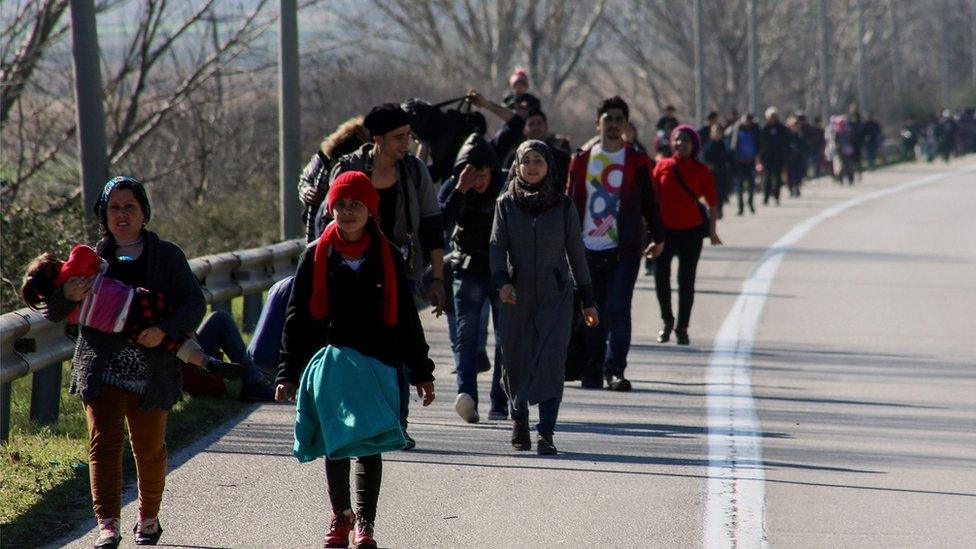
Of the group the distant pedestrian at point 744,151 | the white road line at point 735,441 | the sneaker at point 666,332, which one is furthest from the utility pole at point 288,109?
the distant pedestrian at point 744,151

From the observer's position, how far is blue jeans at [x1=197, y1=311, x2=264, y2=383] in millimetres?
10539

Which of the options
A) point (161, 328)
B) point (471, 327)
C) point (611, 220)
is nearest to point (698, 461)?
point (471, 327)

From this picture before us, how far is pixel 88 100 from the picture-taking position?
11039 millimetres

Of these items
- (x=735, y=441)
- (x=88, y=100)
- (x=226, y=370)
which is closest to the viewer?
(x=226, y=370)

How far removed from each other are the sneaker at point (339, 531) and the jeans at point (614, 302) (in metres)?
4.38

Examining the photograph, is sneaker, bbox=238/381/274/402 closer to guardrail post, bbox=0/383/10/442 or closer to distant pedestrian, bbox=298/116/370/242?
distant pedestrian, bbox=298/116/370/242

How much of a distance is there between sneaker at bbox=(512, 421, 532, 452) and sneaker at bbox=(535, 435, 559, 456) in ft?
0.32

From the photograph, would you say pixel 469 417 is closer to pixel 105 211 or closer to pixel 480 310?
pixel 480 310

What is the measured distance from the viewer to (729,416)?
10125mm

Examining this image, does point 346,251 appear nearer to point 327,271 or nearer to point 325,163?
point 327,271

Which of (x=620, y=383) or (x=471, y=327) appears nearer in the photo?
(x=471, y=327)

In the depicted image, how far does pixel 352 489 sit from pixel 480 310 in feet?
7.21

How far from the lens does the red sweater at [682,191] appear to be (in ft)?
44.7

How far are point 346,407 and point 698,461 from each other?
8.85 feet
